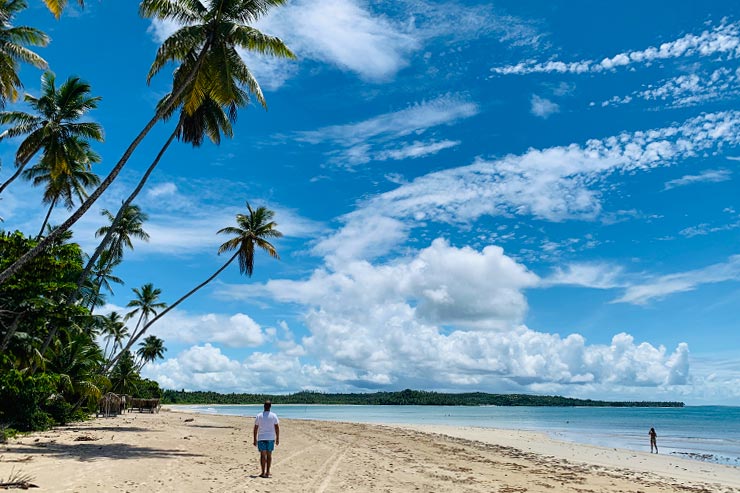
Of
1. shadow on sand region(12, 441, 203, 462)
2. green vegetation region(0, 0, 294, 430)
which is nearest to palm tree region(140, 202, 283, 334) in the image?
green vegetation region(0, 0, 294, 430)

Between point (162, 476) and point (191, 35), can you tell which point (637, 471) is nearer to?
point (162, 476)

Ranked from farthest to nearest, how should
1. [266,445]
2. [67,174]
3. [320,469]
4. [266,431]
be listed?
[67,174], [320,469], [266,445], [266,431]

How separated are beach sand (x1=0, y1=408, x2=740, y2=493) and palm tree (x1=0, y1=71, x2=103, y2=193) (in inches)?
454

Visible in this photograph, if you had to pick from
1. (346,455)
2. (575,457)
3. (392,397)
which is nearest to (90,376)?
(346,455)

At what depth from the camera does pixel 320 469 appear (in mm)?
13695

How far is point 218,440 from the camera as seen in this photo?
20.4m

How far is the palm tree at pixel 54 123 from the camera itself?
21.1 m

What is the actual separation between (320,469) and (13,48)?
17277 mm

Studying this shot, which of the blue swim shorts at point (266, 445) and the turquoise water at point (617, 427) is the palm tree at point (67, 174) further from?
the turquoise water at point (617, 427)

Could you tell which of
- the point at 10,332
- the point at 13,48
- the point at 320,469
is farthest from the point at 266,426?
the point at 13,48

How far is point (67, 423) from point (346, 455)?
17.6m

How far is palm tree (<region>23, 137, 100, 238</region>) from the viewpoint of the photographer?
2184 centimetres

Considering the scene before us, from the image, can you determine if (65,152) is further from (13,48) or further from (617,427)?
(617,427)

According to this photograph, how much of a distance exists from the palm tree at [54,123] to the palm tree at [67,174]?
55mm
